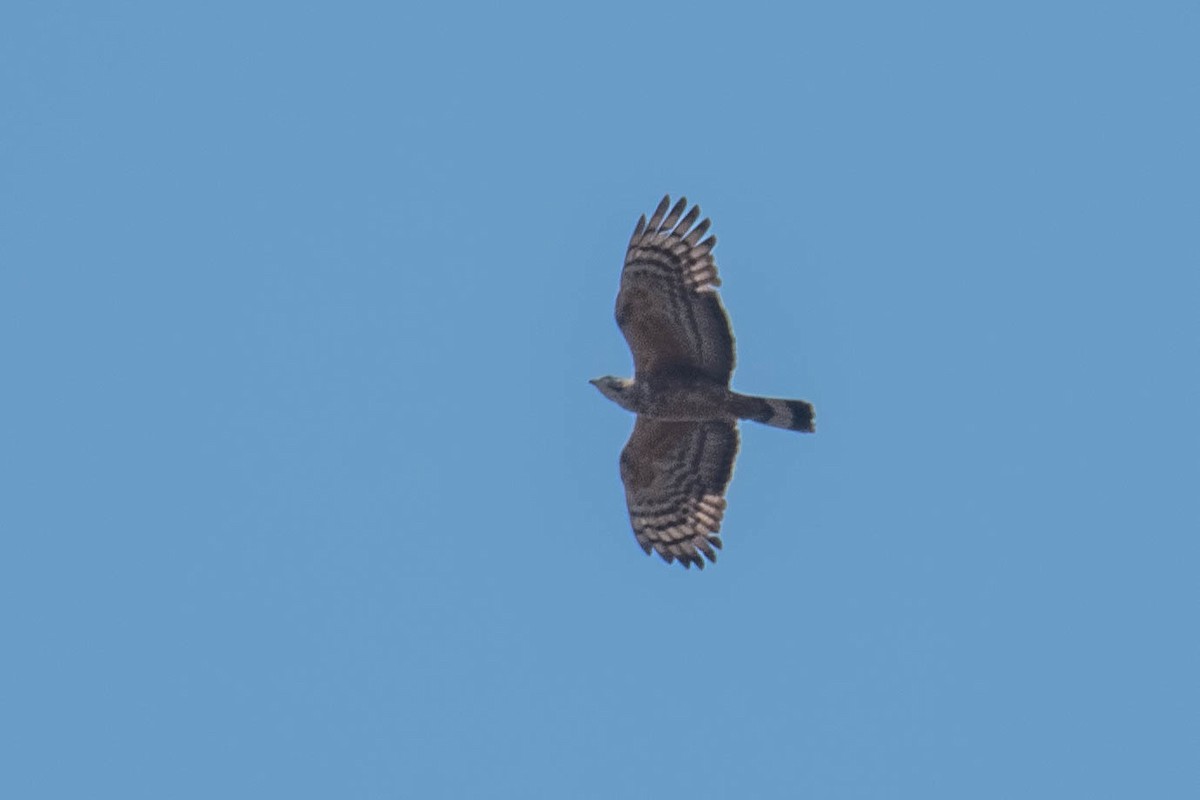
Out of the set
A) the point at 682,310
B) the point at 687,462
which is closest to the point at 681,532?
the point at 687,462

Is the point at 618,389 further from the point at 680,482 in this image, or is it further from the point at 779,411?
the point at 779,411

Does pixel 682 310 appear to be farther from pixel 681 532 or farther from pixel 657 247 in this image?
pixel 681 532

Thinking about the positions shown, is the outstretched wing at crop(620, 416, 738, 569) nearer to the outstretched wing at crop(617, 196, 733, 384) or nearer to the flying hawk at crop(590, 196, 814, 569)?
the flying hawk at crop(590, 196, 814, 569)

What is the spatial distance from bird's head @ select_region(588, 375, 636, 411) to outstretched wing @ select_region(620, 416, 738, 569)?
44 centimetres

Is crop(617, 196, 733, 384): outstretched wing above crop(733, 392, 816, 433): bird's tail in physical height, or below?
above

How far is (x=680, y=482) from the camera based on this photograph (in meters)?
23.3

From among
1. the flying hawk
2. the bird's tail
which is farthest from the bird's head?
the bird's tail

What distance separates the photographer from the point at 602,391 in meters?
22.9

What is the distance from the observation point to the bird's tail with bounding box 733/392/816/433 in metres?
22.1

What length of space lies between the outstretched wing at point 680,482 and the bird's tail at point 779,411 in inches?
29.3

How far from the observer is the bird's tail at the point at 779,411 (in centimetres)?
2211

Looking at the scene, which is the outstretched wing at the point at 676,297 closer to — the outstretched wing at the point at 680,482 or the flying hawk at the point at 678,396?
the flying hawk at the point at 678,396

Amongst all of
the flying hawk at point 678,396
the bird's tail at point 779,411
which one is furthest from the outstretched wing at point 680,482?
the bird's tail at point 779,411

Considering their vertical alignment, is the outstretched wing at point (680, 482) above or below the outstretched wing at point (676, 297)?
below
